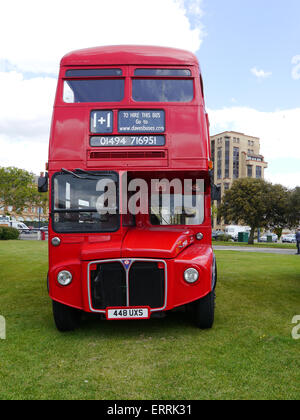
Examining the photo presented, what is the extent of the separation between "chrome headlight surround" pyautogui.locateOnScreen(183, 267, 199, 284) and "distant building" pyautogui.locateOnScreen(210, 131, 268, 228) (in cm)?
9779

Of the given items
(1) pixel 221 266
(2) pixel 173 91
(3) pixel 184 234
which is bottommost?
(1) pixel 221 266

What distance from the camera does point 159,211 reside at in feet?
23.1

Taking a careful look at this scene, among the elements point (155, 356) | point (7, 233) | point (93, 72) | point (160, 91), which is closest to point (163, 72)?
point (160, 91)

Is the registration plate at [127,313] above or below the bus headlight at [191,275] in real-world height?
below

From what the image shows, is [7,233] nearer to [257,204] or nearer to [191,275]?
[257,204]

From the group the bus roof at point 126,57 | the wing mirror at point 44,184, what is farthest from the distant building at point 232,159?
the wing mirror at point 44,184

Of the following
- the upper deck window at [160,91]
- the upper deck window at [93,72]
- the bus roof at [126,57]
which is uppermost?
the bus roof at [126,57]

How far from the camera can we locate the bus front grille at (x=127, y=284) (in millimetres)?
5492

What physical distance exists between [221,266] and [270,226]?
1043 inches

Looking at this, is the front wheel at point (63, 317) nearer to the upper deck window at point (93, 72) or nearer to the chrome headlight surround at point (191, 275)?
the chrome headlight surround at point (191, 275)

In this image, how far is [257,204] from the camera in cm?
3912

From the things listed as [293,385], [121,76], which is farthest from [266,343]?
[121,76]

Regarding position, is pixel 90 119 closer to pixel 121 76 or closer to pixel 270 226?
pixel 121 76

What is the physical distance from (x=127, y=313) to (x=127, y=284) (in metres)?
0.40
